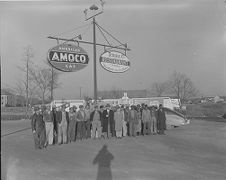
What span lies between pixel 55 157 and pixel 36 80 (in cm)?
130

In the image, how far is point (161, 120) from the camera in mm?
6160

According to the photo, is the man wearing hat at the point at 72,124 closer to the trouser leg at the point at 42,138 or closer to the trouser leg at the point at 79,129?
the trouser leg at the point at 79,129

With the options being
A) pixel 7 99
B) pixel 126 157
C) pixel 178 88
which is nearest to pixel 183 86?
pixel 178 88

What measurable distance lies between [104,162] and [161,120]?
5.83ft

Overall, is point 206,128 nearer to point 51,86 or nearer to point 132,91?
point 132,91

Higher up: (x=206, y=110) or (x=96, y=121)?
(x=206, y=110)

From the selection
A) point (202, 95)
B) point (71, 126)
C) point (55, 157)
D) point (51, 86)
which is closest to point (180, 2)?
point (202, 95)

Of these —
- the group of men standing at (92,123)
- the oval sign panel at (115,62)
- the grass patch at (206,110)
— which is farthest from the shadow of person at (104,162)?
the grass patch at (206,110)

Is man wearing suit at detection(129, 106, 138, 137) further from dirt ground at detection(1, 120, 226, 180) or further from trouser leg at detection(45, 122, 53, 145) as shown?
trouser leg at detection(45, 122, 53, 145)

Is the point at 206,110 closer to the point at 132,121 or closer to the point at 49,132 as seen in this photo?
the point at 132,121

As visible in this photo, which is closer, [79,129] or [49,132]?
[49,132]

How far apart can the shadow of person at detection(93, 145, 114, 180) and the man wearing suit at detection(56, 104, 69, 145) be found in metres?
0.64

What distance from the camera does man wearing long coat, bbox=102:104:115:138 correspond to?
5.61 m

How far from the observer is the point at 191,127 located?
6016 mm
